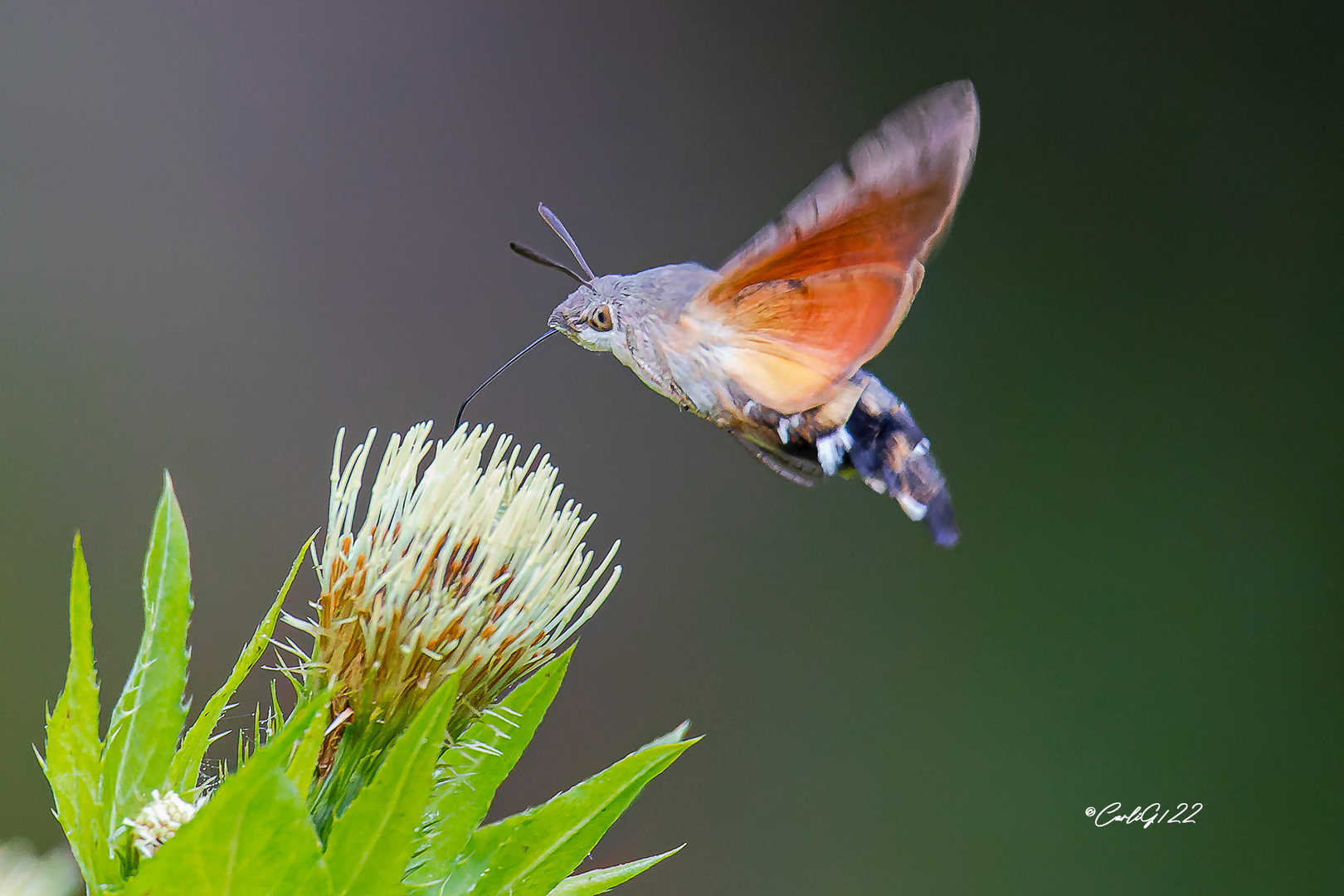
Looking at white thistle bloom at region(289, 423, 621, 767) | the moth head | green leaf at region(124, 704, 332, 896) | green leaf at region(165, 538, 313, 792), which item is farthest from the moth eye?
green leaf at region(124, 704, 332, 896)

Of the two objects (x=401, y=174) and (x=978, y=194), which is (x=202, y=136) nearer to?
(x=401, y=174)

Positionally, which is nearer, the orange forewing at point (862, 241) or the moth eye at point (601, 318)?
the orange forewing at point (862, 241)

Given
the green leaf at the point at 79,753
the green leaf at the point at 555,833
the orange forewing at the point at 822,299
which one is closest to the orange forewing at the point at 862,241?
the orange forewing at the point at 822,299

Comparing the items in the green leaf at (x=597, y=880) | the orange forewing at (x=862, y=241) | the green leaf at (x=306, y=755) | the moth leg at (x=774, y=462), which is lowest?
the green leaf at (x=597, y=880)

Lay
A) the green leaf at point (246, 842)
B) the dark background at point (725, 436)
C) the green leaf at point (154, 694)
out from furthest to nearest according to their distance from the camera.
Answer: the dark background at point (725, 436) → the green leaf at point (154, 694) → the green leaf at point (246, 842)

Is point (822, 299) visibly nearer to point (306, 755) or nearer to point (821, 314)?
point (821, 314)

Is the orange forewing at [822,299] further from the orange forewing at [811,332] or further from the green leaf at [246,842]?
the green leaf at [246,842]
